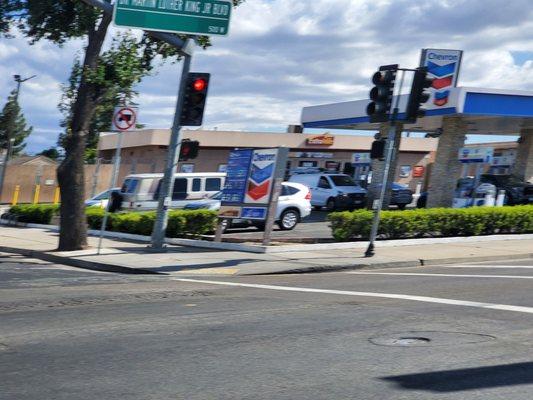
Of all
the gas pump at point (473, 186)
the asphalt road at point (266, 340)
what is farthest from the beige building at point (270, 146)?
the asphalt road at point (266, 340)

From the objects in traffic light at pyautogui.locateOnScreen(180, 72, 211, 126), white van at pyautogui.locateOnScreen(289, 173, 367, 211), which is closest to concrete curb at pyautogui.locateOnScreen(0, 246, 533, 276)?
traffic light at pyautogui.locateOnScreen(180, 72, 211, 126)

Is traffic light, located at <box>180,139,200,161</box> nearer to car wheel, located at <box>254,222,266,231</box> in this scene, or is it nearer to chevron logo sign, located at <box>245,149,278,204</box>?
chevron logo sign, located at <box>245,149,278,204</box>

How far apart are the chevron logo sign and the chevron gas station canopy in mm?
5138

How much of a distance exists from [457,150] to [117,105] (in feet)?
49.2

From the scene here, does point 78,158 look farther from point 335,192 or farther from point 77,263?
point 335,192

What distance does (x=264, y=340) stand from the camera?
7.96 m

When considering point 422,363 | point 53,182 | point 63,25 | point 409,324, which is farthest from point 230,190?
point 53,182

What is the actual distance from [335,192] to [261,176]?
13317 millimetres

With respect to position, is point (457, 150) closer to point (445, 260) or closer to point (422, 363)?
point (445, 260)

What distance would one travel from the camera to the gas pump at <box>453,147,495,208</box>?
89.7ft

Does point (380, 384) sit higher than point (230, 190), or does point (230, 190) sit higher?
point (230, 190)

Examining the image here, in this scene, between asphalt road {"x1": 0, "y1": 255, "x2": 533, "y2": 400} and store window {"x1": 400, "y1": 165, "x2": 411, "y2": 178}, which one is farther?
store window {"x1": 400, "y1": 165, "x2": 411, "y2": 178}

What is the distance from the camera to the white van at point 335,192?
32281 millimetres

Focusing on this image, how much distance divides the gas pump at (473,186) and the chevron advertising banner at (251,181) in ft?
36.0
